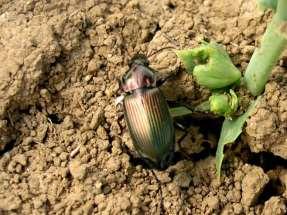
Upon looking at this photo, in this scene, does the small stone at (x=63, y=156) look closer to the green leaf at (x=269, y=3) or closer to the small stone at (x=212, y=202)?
the small stone at (x=212, y=202)

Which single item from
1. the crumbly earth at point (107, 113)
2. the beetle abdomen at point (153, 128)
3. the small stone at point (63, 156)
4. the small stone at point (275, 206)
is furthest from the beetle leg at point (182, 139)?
the small stone at point (63, 156)

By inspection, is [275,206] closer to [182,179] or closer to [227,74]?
[182,179]

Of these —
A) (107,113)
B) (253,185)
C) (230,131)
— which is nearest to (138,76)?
(107,113)

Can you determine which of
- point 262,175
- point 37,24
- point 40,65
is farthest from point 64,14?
point 262,175

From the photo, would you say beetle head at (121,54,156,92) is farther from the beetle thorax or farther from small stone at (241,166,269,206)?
small stone at (241,166,269,206)

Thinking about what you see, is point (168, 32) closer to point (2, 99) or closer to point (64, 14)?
point (64, 14)

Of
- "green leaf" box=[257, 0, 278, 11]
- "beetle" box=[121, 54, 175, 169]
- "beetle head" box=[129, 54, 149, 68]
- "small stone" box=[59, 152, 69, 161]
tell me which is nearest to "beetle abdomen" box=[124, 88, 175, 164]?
"beetle" box=[121, 54, 175, 169]
